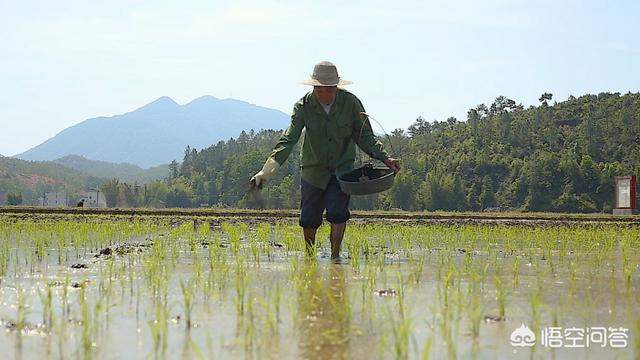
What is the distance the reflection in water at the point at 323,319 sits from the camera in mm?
2369

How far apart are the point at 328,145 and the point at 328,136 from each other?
7 cm

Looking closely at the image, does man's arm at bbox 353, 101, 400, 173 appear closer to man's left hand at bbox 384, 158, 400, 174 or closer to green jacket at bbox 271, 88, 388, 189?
green jacket at bbox 271, 88, 388, 189

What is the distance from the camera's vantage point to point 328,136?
5.73 metres

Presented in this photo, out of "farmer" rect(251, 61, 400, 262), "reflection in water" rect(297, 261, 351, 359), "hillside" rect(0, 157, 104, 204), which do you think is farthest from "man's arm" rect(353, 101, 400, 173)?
"hillside" rect(0, 157, 104, 204)

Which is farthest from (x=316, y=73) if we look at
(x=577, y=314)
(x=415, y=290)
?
(x=577, y=314)

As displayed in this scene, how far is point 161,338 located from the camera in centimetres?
250

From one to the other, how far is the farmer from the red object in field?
69.1 feet

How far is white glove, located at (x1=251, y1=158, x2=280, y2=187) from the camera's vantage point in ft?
17.6

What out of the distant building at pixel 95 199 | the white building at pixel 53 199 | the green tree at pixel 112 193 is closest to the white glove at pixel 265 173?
the distant building at pixel 95 199

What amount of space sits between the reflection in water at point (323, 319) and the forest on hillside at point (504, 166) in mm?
50507

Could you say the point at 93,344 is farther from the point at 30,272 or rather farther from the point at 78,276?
the point at 30,272

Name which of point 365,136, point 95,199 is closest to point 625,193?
point 365,136

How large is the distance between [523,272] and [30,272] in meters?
2.84

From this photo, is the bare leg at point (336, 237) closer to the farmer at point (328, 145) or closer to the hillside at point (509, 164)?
the farmer at point (328, 145)
